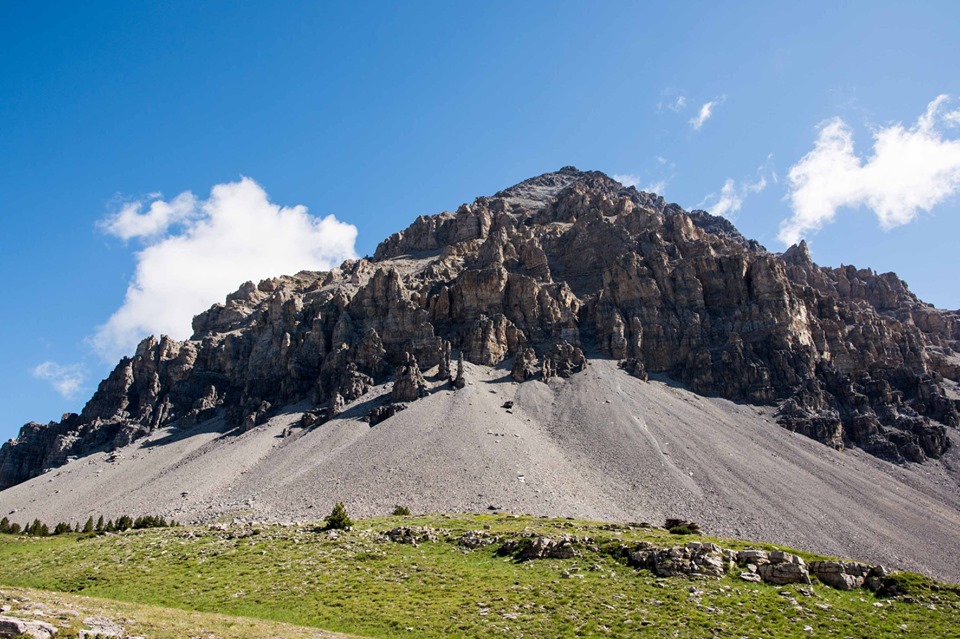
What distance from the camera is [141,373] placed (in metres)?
174

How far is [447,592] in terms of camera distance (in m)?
33.5

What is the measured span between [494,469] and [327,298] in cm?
10678

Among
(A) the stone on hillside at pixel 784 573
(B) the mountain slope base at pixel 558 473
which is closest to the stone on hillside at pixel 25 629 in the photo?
(A) the stone on hillside at pixel 784 573

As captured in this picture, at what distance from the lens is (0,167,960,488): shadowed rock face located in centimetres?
13800

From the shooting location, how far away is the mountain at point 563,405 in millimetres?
91312

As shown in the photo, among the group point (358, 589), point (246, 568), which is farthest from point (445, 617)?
point (246, 568)

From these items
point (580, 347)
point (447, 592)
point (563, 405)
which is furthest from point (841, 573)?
point (580, 347)

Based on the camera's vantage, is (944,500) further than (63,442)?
No

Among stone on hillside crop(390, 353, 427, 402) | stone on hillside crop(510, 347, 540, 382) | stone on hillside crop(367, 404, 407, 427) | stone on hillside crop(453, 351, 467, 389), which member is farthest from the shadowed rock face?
stone on hillside crop(367, 404, 407, 427)

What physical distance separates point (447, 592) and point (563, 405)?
93832mm

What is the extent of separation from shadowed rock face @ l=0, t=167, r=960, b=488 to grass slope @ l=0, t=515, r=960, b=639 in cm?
9135

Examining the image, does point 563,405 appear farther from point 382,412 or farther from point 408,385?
point 382,412

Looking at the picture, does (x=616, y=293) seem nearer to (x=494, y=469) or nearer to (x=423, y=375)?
(x=423, y=375)

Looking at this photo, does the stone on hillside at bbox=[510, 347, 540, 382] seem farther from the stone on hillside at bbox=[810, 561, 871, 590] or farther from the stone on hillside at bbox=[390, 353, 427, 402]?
the stone on hillside at bbox=[810, 561, 871, 590]
